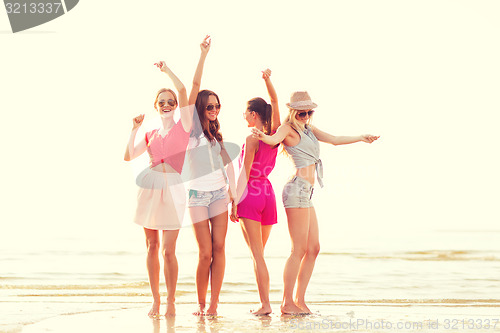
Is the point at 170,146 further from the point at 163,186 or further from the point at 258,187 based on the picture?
the point at 258,187

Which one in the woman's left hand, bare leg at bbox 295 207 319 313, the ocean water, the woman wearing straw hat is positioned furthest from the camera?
the ocean water

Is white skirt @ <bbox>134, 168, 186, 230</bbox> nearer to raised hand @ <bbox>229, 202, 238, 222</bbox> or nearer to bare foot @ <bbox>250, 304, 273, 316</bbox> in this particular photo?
raised hand @ <bbox>229, 202, 238, 222</bbox>

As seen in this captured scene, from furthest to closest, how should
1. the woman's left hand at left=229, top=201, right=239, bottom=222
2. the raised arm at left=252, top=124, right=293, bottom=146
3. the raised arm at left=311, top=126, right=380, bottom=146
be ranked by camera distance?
the raised arm at left=311, top=126, right=380, bottom=146 < the woman's left hand at left=229, top=201, right=239, bottom=222 < the raised arm at left=252, top=124, right=293, bottom=146

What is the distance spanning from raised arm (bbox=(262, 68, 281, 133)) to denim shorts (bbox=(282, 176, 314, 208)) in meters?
0.59

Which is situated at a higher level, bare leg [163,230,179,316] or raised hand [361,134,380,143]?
raised hand [361,134,380,143]

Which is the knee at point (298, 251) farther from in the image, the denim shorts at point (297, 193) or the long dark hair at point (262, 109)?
the long dark hair at point (262, 109)

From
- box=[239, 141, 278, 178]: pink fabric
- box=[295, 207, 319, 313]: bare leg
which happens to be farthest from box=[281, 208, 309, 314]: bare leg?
box=[239, 141, 278, 178]: pink fabric

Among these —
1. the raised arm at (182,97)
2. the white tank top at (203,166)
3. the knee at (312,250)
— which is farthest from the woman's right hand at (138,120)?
the knee at (312,250)

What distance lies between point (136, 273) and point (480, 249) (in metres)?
12.9

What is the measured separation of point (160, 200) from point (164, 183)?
178mm

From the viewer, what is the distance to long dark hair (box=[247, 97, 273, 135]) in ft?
22.3

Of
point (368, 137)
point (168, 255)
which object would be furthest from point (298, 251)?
point (368, 137)

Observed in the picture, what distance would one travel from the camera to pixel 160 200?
669cm

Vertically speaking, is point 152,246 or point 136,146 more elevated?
point 136,146
